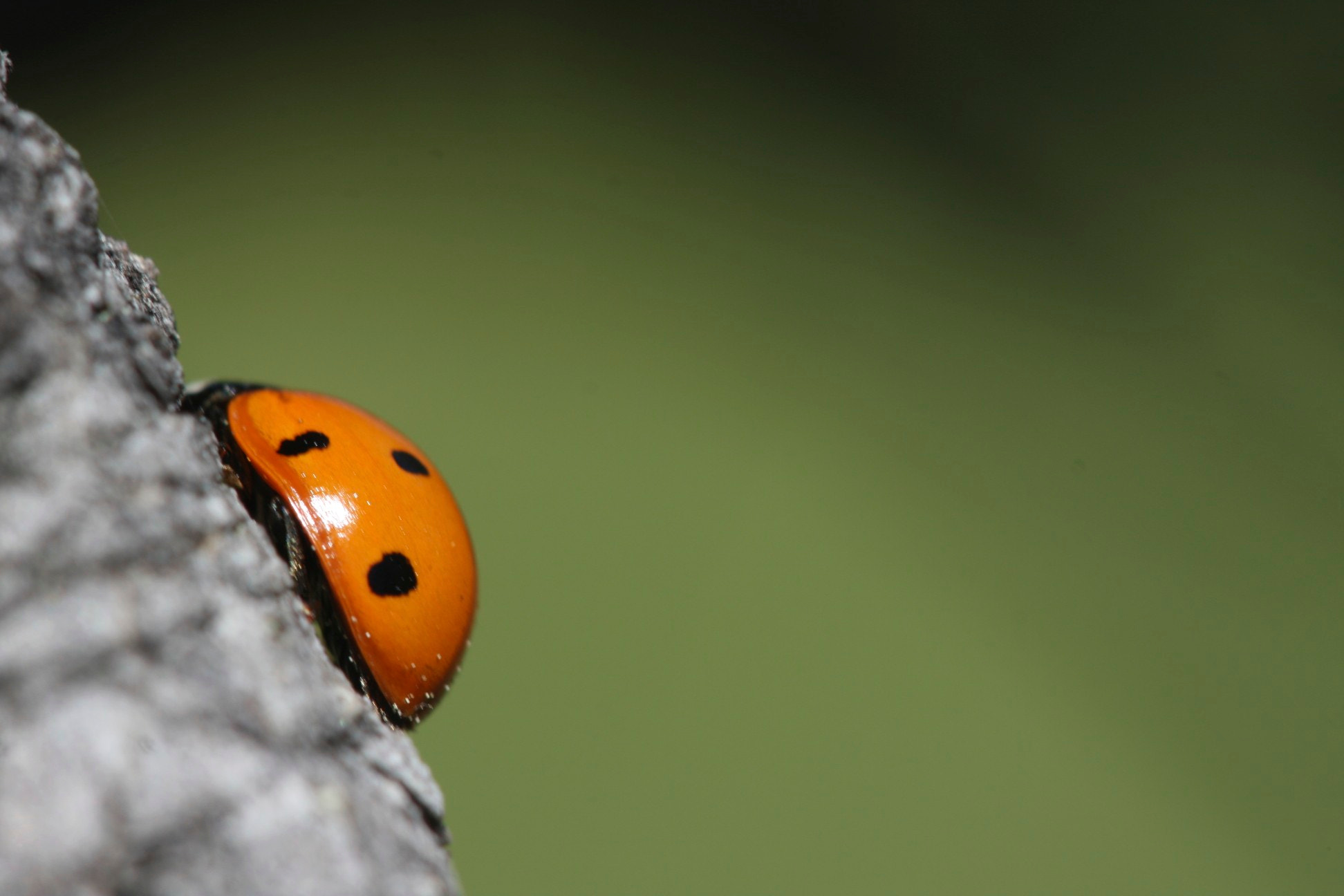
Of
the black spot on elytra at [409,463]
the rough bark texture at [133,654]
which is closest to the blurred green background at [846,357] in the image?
the black spot on elytra at [409,463]

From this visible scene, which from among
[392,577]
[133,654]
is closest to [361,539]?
[392,577]

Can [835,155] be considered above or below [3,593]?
above

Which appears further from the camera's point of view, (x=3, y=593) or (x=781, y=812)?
(x=781, y=812)

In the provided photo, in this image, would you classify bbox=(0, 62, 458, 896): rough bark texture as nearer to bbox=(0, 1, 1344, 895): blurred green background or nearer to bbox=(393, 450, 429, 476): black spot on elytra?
bbox=(393, 450, 429, 476): black spot on elytra

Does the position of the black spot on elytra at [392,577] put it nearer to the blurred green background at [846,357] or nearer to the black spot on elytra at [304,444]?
the black spot on elytra at [304,444]

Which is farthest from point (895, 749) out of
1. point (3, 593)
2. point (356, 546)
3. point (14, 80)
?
point (14, 80)

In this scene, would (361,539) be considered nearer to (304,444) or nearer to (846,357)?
(304,444)

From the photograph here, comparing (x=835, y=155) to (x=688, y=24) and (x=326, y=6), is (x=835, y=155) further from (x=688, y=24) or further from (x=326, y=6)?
(x=326, y=6)
